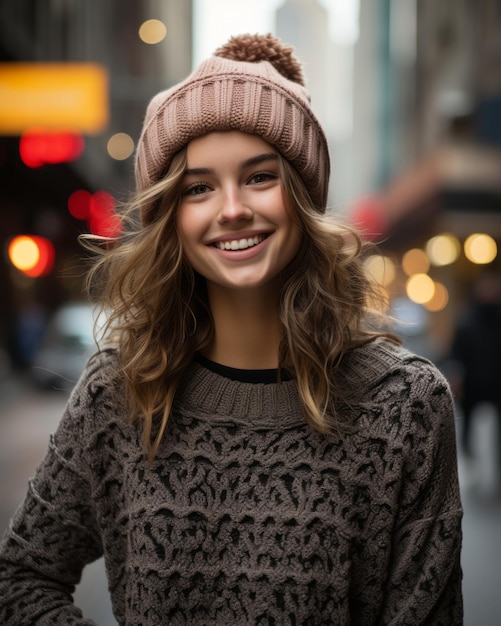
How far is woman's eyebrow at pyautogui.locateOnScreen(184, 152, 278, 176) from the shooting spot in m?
2.27

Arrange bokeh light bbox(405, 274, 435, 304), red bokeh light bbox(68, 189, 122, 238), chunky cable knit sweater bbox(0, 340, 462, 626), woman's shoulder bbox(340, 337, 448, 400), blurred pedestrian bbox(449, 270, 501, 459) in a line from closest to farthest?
1. chunky cable knit sweater bbox(0, 340, 462, 626)
2. woman's shoulder bbox(340, 337, 448, 400)
3. blurred pedestrian bbox(449, 270, 501, 459)
4. red bokeh light bbox(68, 189, 122, 238)
5. bokeh light bbox(405, 274, 435, 304)

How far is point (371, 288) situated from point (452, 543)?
0.78 meters

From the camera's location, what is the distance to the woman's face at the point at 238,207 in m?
2.26

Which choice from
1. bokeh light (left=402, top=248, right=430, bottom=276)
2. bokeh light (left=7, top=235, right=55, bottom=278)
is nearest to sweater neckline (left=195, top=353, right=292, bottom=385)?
bokeh light (left=7, top=235, right=55, bottom=278)

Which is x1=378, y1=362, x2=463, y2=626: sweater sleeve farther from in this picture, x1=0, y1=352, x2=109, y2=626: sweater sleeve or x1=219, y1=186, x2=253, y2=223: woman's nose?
x1=0, y1=352, x2=109, y2=626: sweater sleeve

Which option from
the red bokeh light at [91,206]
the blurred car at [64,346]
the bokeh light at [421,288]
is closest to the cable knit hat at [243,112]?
the blurred car at [64,346]

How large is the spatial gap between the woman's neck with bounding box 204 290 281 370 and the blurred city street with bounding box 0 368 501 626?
312 centimetres

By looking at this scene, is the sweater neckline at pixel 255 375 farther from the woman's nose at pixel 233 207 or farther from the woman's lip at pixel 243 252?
the woman's nose at pixel 233 207

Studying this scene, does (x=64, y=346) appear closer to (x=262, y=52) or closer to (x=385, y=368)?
(x=262, y=52)

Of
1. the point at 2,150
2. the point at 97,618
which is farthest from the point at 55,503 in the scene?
the point at 2,150

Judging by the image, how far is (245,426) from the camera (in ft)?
7.67

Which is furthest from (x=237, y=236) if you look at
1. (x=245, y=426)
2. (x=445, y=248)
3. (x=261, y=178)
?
(x=445, y=248)

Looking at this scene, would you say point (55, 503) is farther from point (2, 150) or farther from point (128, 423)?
point (2, 150)

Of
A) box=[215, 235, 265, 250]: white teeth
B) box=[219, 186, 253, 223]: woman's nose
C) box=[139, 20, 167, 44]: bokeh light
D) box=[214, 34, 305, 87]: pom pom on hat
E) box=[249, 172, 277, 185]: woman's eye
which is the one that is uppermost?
box=[139, 20, 167, 44]: bokeh light
